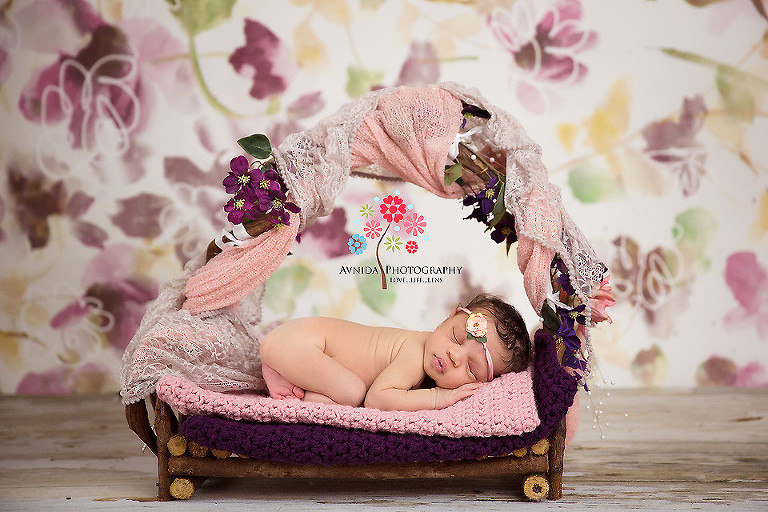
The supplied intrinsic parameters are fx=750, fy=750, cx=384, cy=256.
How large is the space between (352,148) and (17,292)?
1.98m

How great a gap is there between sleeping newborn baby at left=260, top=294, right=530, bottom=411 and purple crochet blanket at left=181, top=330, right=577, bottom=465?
0.48ft

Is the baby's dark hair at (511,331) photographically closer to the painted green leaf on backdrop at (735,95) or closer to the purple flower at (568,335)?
the purple flower at (568,335)

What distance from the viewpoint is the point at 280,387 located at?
2176 millimetres

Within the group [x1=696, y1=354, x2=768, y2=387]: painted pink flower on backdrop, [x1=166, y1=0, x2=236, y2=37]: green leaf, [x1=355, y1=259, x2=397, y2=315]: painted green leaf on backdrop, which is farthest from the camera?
[x1=696, y1=354, x2=768, y2=387]: painted pink flower on backdrop

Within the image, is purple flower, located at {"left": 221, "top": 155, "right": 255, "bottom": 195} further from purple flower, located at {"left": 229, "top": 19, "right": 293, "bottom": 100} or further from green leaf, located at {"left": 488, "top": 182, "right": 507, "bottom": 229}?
purple flower, located at {"left": 229, "top": 19, "right": 293, "bottom": 100}

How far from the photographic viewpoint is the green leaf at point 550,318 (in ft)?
6.78

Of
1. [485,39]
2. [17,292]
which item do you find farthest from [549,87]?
[17,292]

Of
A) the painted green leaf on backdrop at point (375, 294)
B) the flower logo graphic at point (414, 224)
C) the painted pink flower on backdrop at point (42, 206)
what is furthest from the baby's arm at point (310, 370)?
the painted pink flower on backdrop at point (42, 206)

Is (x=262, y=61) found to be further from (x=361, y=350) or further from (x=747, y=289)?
(x=747, y=289)

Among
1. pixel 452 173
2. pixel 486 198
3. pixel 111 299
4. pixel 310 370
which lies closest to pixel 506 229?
pixel 486 198

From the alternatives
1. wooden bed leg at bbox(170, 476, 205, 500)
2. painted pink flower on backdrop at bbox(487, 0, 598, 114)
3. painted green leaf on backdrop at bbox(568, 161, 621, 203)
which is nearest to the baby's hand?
wooden bed leg at bbox(170, 476, 205, 500)

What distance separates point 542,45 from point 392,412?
192 centimetres

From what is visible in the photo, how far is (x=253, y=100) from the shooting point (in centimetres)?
322

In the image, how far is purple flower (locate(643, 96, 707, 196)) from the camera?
3.27m
